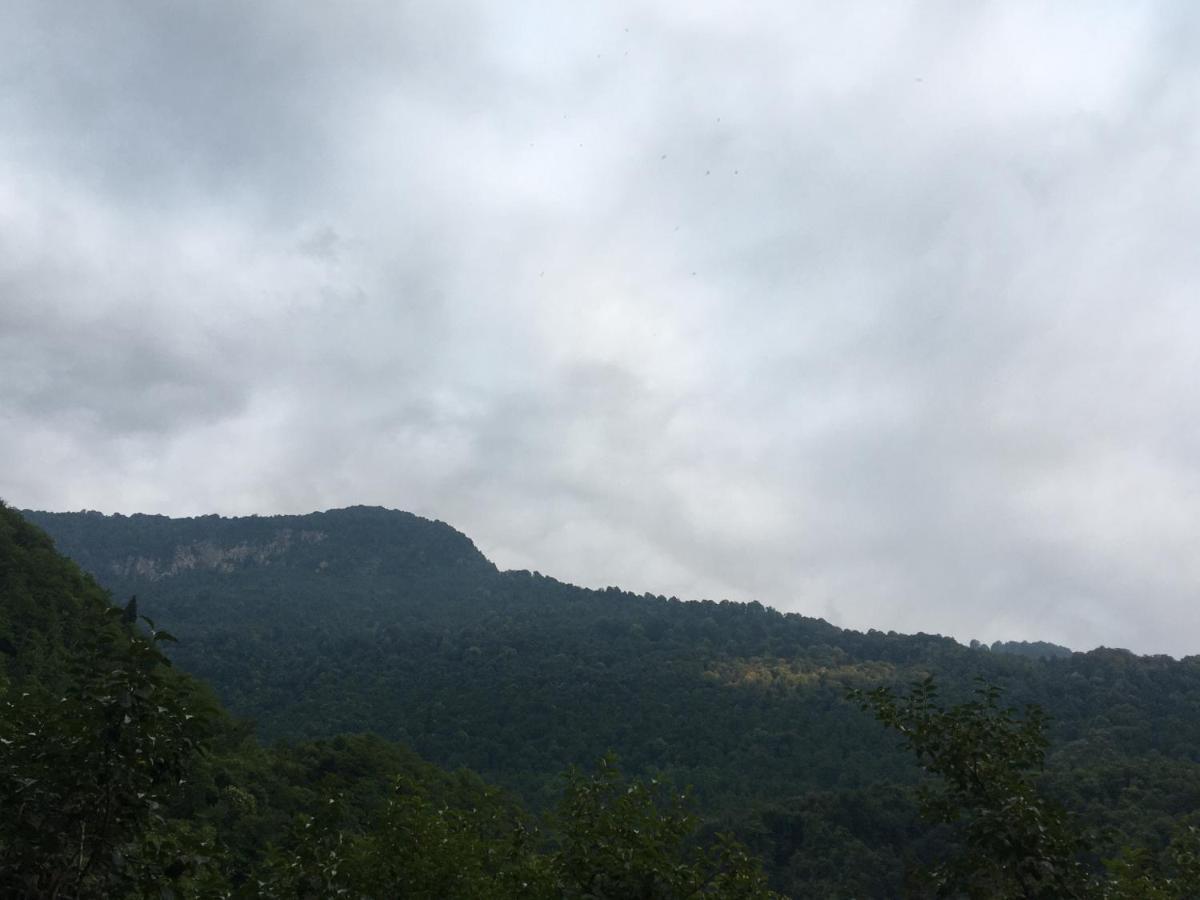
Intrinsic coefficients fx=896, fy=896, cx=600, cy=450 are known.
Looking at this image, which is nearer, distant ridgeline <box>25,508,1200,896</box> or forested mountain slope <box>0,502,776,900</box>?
forested mountain slope <box>0,502,776,900</box>

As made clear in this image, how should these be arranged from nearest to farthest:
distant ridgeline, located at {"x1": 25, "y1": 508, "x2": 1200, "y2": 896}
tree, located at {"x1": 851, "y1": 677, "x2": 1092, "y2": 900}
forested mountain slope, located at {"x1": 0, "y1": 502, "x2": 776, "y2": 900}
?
forested mountain slope, located at {"x1": 0, "y1": 502, "x2": 776, "y2": 900}
tree, located at {"x1": 851, "y1": 677, "x2": 1092, "y2": 900}
distant ridgeline, located at {"x1": 25, "y1": 508, "x2": 1200, "y2": 896}

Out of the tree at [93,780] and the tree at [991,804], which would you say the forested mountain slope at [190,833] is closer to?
the tree at [93,780]

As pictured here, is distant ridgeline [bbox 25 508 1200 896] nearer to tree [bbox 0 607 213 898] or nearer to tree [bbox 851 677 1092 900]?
tree [bbox 851 677 1092 900]

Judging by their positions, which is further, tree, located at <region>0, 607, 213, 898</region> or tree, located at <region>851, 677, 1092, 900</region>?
tree, located at <region>851, 677, 1092, 900</region>

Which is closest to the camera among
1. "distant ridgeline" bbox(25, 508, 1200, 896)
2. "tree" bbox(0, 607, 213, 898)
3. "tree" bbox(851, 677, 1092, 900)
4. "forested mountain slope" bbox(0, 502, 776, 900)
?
"tree" bbox(0, 607, 213, 898)

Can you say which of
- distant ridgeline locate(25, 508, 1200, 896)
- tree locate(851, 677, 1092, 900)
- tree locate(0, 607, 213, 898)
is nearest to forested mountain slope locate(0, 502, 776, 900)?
tree locate(0, 607, 213, 898)

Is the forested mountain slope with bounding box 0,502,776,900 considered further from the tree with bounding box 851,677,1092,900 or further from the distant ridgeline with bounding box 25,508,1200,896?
the distant ridgeline with bounding box 25,508,1200,896

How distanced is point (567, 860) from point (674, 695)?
452 feet

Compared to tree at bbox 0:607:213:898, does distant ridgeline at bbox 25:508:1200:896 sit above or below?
above

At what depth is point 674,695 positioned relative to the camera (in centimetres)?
14488

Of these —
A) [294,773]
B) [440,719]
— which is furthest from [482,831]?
[440,719]

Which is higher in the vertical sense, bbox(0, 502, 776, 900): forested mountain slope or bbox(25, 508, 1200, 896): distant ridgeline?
bbox(25, 508, 1200, 896): distant ridgeline

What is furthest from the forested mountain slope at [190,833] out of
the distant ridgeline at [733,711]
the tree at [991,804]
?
the distant ridgeline at [733,711]

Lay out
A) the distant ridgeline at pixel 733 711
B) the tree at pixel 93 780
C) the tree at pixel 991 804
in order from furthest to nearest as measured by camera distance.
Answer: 1. the distant ridgeline at pixel 733 711
2. the tree at pixel 991 804
3. the tree at pixel 93 780
